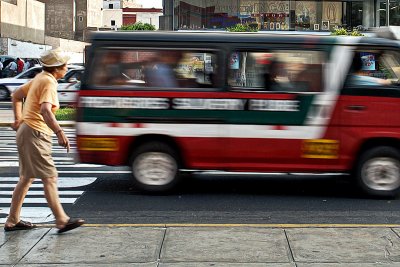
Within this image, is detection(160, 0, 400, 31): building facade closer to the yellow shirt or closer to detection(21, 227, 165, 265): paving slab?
the yellow shirt

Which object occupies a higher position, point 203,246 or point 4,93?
point 4,93

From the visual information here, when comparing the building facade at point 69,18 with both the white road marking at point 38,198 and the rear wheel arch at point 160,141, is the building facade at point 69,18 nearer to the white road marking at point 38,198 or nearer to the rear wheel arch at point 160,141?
the white road marking at point 38,198

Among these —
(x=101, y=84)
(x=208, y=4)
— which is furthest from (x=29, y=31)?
(x=101, y=84)

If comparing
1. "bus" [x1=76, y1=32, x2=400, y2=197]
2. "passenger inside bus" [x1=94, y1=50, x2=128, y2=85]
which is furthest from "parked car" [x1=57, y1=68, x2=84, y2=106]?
"bus" [x1=76, y1=32, x2=400, y2=197]

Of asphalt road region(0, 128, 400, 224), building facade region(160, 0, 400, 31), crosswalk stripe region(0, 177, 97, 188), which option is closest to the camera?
asphalt road region(0, 128, 400, 224)

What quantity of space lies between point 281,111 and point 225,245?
3.24 m

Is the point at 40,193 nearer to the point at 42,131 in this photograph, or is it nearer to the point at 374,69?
the point at 42,131

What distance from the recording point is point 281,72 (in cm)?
918

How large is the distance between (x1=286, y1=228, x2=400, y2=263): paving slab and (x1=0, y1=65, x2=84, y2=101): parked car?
19323mm

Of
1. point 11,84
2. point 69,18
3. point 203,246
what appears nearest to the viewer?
point 203,246

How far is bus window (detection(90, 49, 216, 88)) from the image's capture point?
926 cm

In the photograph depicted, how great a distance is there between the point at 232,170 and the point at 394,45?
2.87m

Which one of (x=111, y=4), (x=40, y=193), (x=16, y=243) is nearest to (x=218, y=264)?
(x=16, y=243)

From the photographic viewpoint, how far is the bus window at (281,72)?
360 inches
